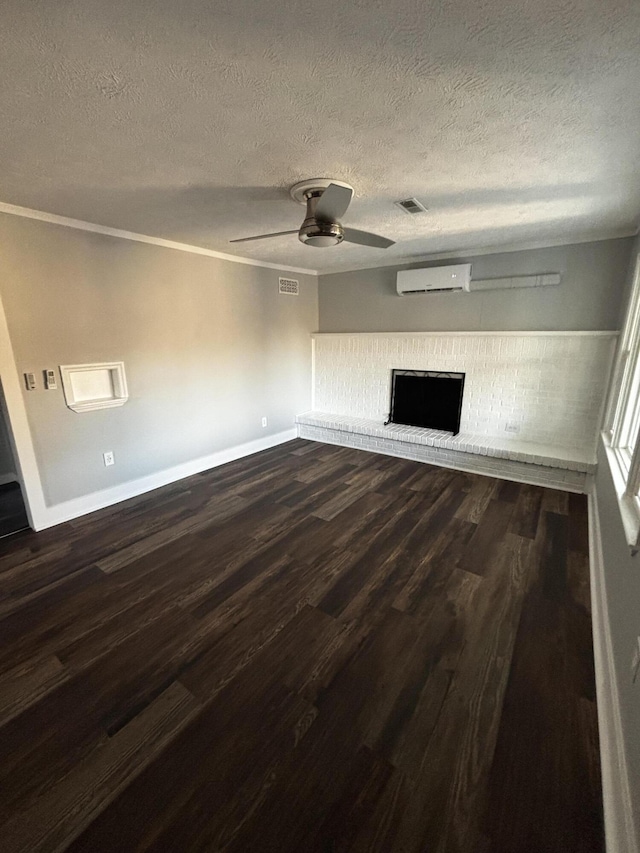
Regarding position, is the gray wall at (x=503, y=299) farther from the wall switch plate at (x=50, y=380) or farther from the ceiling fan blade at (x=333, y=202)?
the wall switch plate at (x=50, y=380)

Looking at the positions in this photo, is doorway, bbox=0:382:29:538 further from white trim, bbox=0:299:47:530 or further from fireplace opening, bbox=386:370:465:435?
fireplace opening, bbox=386:370:465:435

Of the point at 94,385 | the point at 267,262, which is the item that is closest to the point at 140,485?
the point at 94,385

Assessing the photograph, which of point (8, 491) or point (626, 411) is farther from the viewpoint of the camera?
point (8, 491)

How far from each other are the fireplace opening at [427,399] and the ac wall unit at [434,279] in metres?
0.98

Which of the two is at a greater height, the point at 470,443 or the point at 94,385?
the point at 94,385

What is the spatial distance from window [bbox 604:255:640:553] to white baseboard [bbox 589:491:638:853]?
0.57m

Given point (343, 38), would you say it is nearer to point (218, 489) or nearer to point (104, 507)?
point (218, 489)

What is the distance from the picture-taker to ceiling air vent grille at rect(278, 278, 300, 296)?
4547 mm

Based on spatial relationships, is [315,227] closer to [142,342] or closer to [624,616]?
[142,342]

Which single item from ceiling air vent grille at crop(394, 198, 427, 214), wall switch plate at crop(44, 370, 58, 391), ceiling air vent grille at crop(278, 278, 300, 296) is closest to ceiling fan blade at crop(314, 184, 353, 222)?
ceiling air vent grille at crop(394, 198, 427, 214)

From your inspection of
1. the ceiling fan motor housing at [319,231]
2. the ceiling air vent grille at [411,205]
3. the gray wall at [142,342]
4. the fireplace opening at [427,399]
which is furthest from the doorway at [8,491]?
the fireplace opening at [427,399]

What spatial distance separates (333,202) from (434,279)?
8.02 ft

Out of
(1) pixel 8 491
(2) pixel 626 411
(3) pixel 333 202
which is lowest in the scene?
(1) pixel 8 491

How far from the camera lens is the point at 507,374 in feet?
12.5
